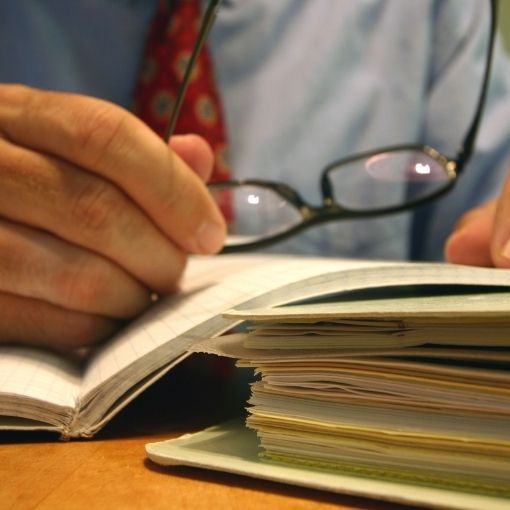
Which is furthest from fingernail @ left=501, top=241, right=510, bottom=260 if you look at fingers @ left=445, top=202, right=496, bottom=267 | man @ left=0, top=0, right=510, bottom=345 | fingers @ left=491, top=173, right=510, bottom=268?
man @ left=0, top=0, right=510, bottom=345

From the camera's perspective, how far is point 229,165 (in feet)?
2.81

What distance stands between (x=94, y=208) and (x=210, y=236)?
0.08m

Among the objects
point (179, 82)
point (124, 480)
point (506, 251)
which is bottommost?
point (124, 480)

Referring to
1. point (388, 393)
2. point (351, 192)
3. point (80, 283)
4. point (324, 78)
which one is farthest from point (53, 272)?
point (324, 78)

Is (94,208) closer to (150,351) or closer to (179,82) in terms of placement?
(150,351)

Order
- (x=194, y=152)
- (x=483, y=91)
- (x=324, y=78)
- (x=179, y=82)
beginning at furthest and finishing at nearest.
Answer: (x=324, y=78) < (x=179, y=82) < (x=483, y=91) < (x=194, y=152)

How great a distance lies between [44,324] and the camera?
1.39 feet

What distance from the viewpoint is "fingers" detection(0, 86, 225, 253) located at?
15.6 inches

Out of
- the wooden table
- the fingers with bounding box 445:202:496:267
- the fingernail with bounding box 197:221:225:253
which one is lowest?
the wooden table

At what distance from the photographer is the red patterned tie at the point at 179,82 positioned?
2.54 feet

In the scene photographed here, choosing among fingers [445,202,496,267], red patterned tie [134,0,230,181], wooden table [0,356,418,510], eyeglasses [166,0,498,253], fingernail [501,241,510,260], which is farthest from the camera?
red patterned tie [134,0,230,181]

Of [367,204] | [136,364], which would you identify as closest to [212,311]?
[136,364]

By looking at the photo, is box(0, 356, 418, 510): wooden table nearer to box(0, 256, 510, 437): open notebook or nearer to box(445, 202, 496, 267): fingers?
box(0, 256, 510, 437): open notebook

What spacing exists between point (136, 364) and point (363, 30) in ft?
2.38
